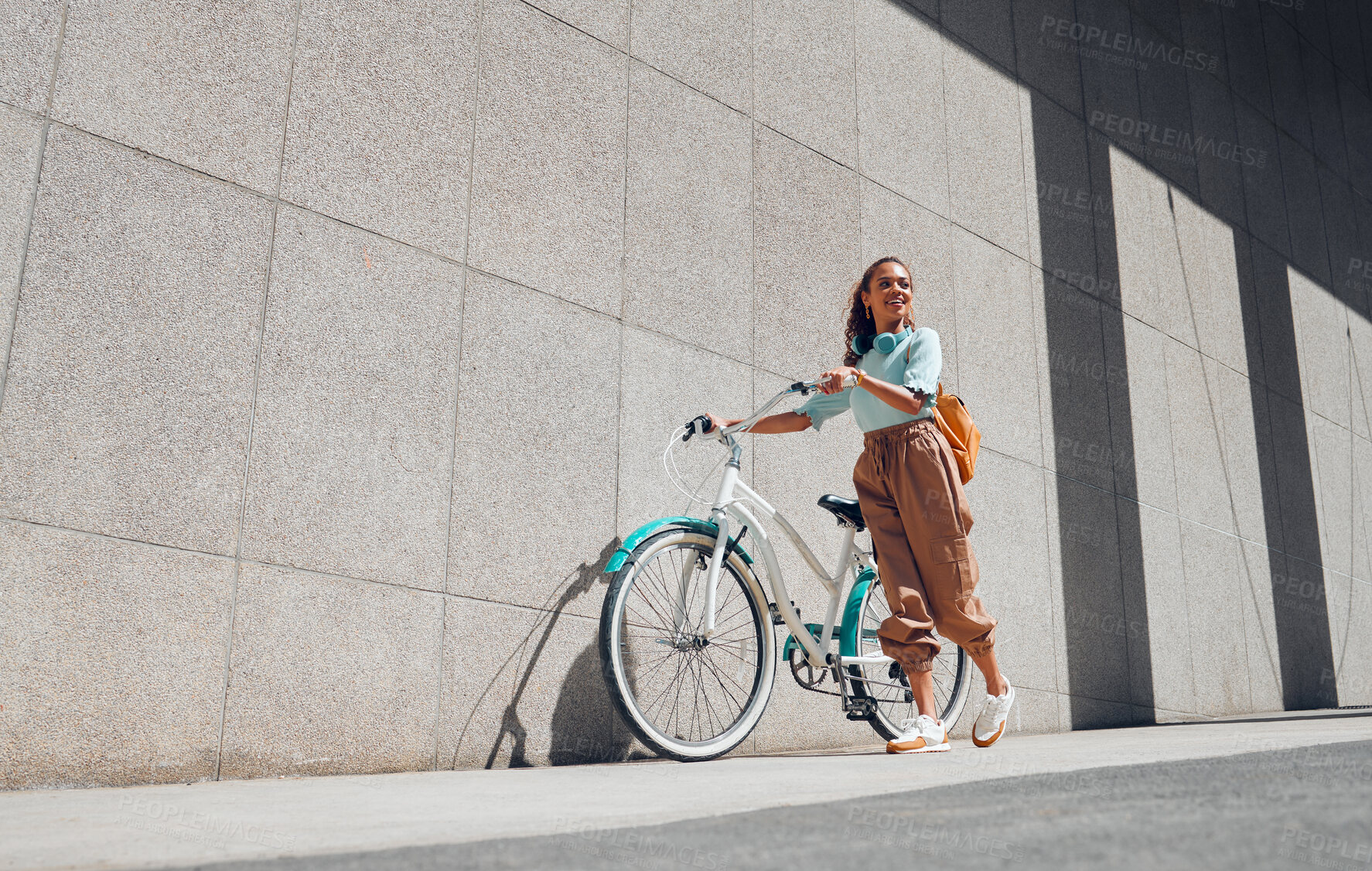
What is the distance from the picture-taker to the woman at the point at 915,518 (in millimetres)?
4258

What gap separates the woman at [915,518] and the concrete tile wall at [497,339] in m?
1.01

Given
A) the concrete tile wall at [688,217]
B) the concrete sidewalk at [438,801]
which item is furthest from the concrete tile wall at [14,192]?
the concrete tile wall at [688,217]

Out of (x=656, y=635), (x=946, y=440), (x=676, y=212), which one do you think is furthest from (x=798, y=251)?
(x=656, y=635)

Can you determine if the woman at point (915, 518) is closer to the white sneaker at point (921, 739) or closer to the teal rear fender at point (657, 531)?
the white sneaker at point (921, 739)

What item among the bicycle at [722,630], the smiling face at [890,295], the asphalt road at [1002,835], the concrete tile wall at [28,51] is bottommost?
the asphalt road at [1002,835]

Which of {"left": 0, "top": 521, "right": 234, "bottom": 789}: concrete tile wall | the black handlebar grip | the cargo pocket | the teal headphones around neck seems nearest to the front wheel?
the black handlebar grip

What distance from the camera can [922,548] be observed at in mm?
4375

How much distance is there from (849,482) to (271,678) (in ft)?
10.9

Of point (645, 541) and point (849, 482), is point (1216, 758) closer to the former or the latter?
point (645, 541)

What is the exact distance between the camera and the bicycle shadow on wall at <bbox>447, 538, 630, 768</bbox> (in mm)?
4230

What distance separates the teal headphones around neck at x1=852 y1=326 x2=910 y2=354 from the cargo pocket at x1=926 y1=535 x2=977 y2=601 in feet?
2.63

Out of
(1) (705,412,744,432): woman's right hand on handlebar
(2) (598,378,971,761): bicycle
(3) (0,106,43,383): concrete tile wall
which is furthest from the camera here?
(1) (705,412,744,432): woman's right hand on handlebar

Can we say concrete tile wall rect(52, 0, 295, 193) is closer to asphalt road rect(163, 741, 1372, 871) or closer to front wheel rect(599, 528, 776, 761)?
front wheel rect(599, 528, 776, 761)

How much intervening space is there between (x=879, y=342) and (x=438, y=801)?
8.51 feet
